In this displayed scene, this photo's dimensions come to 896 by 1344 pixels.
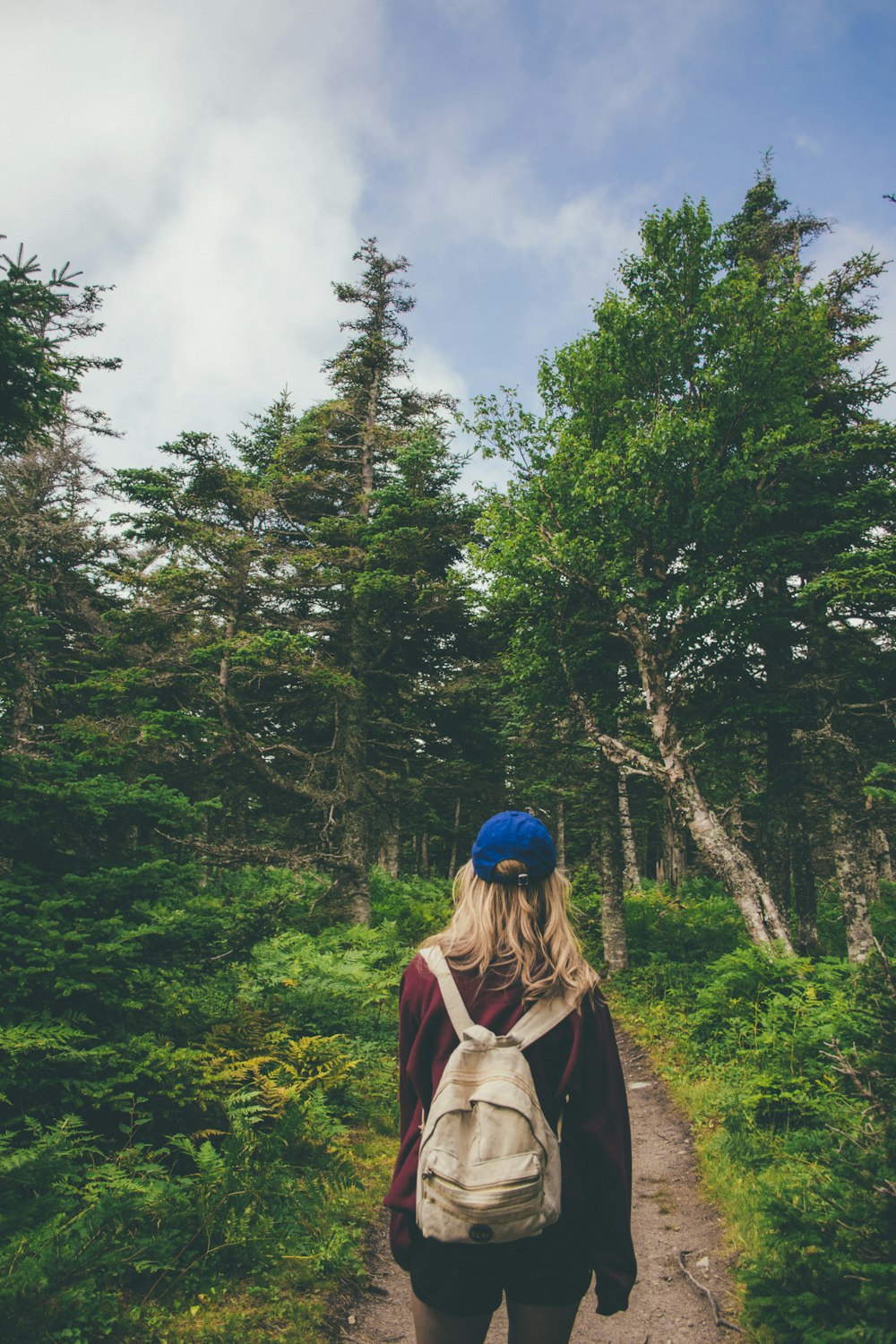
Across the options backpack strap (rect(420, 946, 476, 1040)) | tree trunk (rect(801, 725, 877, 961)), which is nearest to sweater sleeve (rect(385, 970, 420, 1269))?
backpack strap (rect(420, 946, 476, 1040))

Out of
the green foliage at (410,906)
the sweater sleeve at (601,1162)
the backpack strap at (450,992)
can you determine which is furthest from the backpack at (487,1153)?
the green foliage at (410,906)

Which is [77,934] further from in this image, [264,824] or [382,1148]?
[264,824]

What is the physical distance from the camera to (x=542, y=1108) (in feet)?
7.14

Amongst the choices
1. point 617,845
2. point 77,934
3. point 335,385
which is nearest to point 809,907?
point 617,845

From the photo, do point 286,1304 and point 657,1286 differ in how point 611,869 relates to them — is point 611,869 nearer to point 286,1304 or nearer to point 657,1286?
point 657,1286

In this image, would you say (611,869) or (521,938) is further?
(611,869)

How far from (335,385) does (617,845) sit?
15.5 meters

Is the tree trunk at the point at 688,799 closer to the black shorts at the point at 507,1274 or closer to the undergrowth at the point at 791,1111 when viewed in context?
the undergrowth at the point at 791,1111

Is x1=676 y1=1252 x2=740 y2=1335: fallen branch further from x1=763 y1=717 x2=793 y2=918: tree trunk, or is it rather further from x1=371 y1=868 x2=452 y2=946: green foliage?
x1=763 y1=717 x2=793 y2=918: tree trunk

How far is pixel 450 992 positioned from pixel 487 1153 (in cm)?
46

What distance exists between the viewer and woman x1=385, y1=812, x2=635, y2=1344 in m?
2.14

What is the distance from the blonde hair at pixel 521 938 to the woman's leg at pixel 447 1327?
1030 mm

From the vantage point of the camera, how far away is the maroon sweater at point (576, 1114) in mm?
2180

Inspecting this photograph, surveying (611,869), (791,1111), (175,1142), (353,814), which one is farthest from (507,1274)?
(353,814)
